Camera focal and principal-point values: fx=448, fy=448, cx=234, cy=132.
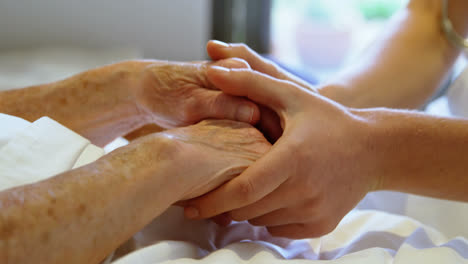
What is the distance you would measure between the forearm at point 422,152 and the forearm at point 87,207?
1.29 feet

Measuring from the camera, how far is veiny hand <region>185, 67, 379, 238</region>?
2.53ft

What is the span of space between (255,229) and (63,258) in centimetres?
42

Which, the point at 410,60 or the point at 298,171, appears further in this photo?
the point at 410,60

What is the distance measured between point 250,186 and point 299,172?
91 mm

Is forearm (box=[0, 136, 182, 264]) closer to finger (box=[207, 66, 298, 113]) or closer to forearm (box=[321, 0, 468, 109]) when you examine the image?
finger (box=[207, 66, 298, 113])

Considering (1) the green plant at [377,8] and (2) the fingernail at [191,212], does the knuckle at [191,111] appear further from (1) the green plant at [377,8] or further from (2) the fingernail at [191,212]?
(1) the green plant at [377,8]

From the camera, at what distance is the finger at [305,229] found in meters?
0.83

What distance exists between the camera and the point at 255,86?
86 cm

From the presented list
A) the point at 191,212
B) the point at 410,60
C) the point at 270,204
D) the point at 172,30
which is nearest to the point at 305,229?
the point at 270,204

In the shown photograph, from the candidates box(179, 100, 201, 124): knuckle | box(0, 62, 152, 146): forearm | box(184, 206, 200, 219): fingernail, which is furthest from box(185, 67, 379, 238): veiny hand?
box(0, 62, 152, 146): forearm

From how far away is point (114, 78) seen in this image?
3.24 ft

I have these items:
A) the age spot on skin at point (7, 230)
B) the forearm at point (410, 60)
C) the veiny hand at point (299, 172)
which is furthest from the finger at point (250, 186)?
the forearm at point (410, 60)

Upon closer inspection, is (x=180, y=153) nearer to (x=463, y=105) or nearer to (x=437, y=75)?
(x=463, y=105)

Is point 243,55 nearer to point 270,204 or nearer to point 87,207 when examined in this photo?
point 270,204
